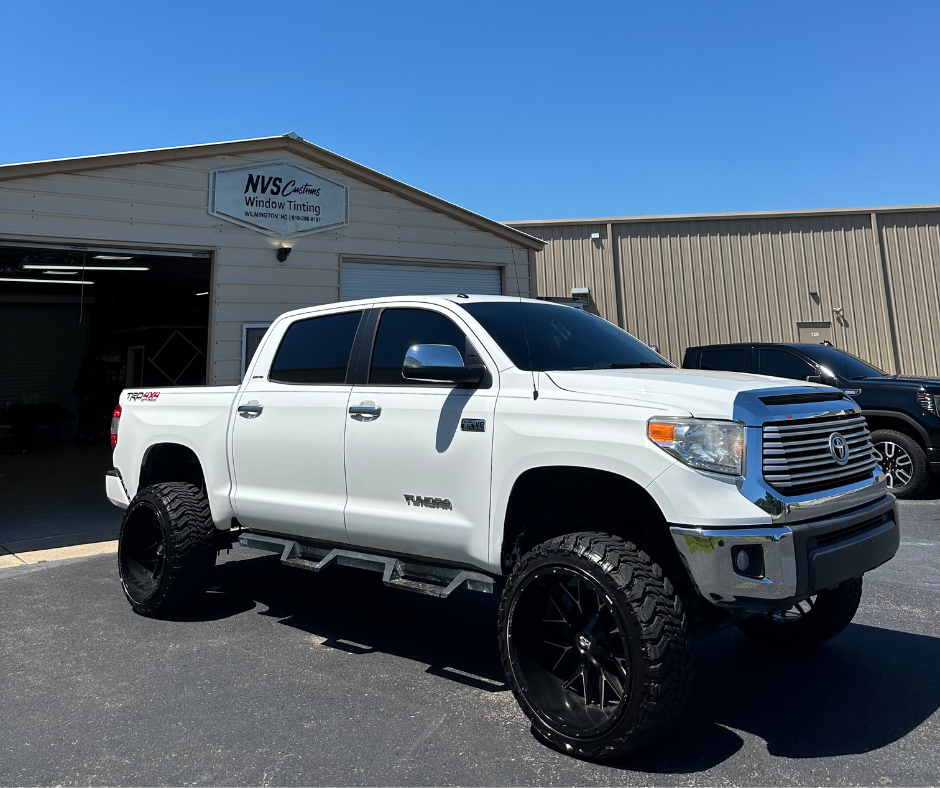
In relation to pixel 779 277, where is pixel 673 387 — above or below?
below

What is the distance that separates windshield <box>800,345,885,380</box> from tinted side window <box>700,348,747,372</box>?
0.78 metres

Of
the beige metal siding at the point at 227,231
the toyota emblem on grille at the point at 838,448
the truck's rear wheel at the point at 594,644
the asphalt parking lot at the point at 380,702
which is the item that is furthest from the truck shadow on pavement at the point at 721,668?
the beige metal siding at the point at 227,231

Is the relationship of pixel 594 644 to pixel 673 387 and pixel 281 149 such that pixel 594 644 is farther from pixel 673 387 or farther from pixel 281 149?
pixel 281 149

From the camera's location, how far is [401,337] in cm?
443

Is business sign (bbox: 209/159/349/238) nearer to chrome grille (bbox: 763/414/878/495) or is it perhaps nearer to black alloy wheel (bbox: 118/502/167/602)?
black alloy wheel (bbox: 118/502/167/602)

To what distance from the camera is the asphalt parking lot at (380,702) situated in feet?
10.0

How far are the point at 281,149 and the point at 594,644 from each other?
363 inches

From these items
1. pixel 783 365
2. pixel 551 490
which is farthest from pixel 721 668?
pixel 783 365

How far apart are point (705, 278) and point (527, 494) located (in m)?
17.8

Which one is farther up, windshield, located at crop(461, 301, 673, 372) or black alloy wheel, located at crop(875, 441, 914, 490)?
windshield, located at crop(461, 301, 673, 372)

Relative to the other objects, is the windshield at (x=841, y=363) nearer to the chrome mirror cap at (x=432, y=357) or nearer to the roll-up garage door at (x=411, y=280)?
the roll-up garage door at (x=411, y=280)

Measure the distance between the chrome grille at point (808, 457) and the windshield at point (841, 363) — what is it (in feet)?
22.7

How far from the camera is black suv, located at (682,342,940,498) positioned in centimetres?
911

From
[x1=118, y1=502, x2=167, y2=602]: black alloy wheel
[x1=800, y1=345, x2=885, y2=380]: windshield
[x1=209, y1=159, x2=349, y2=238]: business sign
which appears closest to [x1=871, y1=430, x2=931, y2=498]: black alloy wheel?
[x1=800, y1=345, x2=885, y2=380]: windshield
